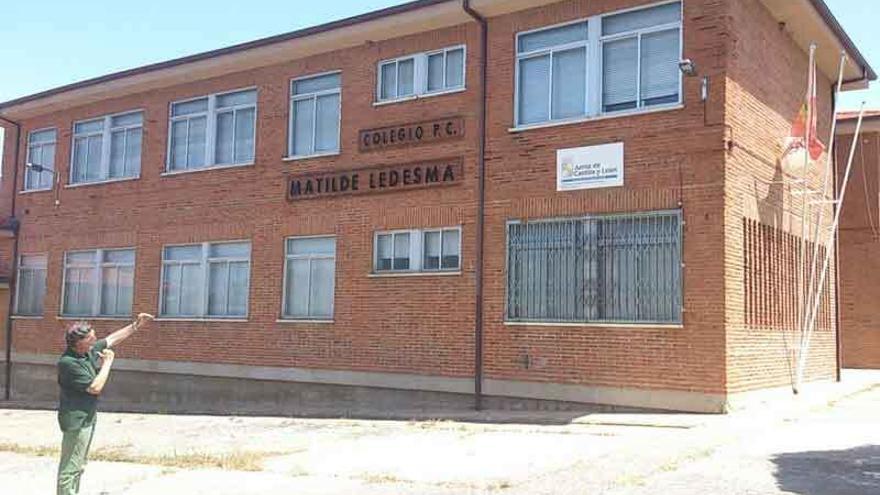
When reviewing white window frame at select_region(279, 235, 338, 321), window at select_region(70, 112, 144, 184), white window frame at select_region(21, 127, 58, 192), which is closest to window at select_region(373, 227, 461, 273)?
white window frame at select_region(279, 235, 338, 321)

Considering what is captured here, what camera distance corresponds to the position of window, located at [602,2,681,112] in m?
13.8

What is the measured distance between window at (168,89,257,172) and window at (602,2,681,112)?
7702 millimetres

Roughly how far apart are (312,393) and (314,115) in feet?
17.1

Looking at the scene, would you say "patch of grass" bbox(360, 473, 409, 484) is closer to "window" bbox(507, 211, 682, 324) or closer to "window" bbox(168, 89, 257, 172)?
"window" bbox(507, 211, 682, 324)

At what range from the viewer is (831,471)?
870 cm

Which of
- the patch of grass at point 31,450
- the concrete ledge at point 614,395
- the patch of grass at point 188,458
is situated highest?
the concrete ledge at point 614,395

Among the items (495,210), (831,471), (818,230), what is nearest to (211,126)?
(495,210)

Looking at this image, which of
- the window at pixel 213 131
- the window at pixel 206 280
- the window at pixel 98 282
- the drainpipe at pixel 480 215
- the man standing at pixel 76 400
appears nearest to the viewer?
the man standing at pixel 76 400

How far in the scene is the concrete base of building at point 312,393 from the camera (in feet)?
45.3

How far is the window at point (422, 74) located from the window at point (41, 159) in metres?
10.2

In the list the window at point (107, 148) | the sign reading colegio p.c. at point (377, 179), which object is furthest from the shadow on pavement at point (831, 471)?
the window at point (107, 148)

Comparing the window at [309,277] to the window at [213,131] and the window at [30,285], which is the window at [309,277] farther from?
the window at [30,285]

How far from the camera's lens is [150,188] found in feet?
67.3

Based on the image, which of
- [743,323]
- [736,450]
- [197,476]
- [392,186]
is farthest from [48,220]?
[736,450]
